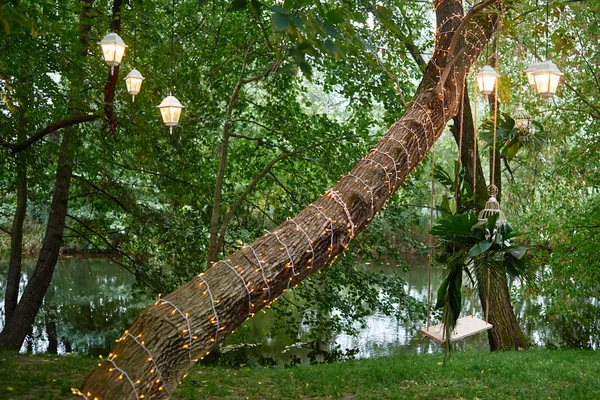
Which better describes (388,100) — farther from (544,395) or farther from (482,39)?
(544,395)

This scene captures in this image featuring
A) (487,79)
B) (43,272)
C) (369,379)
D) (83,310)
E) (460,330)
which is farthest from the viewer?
(83,310)

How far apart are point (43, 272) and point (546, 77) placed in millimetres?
6372

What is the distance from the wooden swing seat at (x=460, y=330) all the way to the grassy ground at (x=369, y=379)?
1323mm

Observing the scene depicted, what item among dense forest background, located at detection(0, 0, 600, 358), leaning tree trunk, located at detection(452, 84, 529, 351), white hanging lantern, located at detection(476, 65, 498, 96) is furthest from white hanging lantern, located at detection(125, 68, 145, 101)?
leaning tree trunk, located at detection(452, 84, 529, 351)

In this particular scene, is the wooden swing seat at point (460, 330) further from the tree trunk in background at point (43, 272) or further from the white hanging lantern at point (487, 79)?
the tree trunk in background at point (43, 272)

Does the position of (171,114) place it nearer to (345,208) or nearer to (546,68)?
(345,208)

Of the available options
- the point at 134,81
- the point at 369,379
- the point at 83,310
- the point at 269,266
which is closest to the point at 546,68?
the point at 269,266

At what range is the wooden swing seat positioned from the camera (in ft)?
12.9

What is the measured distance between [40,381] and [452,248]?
372 cm

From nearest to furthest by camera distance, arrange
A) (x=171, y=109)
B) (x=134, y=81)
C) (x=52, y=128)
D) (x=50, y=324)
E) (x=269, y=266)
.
→ (x=269, y=266)
(x=171, y=109)
(x=134, y=81)
(x=52, y=128)
(x=50, y=324)

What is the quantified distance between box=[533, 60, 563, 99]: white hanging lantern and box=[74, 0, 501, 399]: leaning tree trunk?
0.50 meters

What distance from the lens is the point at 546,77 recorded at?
4.33 m

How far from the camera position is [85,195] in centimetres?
859

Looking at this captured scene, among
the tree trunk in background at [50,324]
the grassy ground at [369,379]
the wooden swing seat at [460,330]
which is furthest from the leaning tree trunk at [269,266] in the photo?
the tree trunk in background at [50,324]
